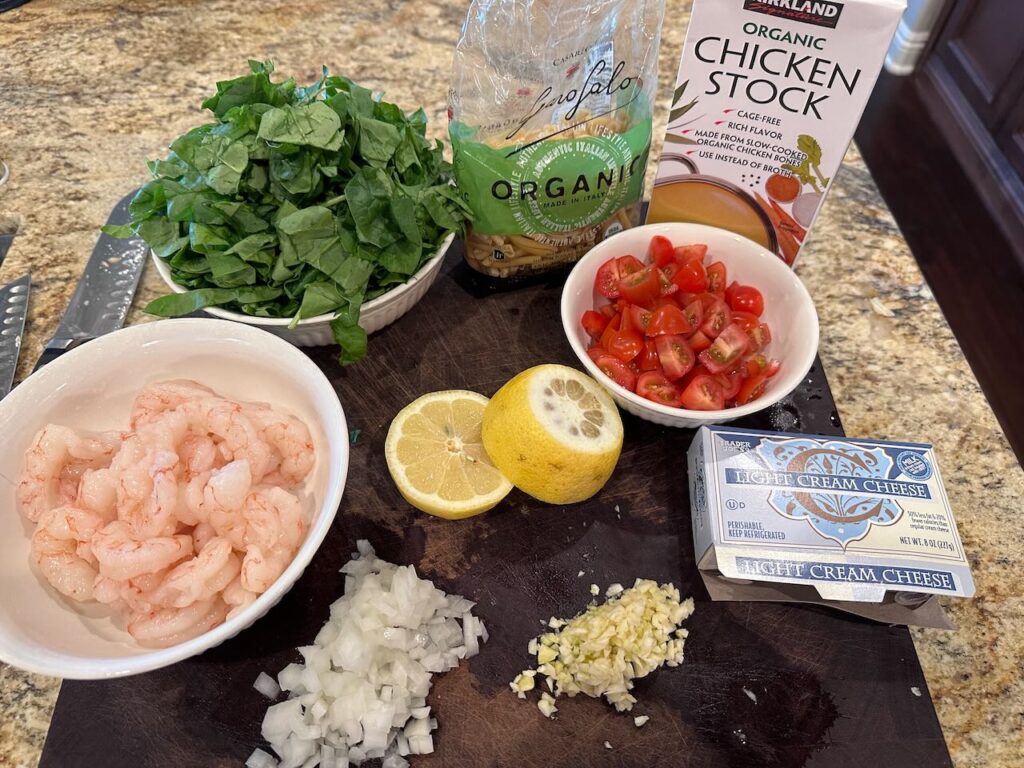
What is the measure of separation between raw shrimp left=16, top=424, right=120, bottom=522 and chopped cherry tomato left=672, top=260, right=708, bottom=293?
1079 mm

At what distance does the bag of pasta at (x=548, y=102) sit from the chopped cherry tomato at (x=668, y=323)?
13.0 inches

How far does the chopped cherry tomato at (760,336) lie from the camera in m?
1.39

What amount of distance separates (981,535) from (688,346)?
2.23 feet

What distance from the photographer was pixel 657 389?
1.31 meters

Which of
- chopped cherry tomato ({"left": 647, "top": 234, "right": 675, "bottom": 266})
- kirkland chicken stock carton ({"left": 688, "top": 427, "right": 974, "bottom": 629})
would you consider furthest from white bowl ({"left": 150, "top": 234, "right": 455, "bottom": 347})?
kirkland chicken stock carton ({"left": 688, "top": 427, "right": 974, "bottom": 629})

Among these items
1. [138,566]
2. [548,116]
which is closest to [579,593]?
[138,566]

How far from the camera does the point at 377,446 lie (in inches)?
54.9

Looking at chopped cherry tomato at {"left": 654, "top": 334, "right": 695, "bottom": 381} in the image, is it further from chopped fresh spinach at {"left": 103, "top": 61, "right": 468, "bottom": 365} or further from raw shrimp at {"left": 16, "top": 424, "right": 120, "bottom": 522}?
raw shrimp at {"left": 16, "top": 424, "right": 120, "bottom": 522}

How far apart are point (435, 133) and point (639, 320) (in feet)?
3.37

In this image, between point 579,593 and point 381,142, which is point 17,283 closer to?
point 381,142

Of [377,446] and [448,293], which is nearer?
[377,446]

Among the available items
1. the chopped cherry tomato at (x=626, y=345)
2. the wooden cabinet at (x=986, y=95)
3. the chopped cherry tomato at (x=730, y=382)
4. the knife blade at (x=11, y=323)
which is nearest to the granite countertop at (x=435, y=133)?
the knife blade at (x=11, y=323)

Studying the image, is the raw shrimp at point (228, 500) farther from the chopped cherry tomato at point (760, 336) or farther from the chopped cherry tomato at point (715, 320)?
the chopped cherry tomato at point (760, 336)

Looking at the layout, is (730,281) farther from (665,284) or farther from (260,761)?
(260,761)
